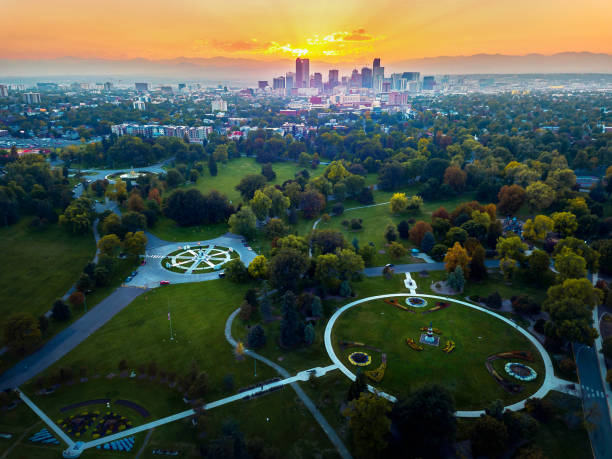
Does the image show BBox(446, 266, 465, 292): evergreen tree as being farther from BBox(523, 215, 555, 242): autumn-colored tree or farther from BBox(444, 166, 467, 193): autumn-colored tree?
BBox(444, 166, 467, 193): autumn-colored tree

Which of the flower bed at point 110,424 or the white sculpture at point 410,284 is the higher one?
the white sculpture at point 410,284

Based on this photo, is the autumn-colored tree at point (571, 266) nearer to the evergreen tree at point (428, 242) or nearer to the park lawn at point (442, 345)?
the park lawn at point (442, 345)

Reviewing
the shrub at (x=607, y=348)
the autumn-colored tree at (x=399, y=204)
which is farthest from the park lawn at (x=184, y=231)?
the shrub at (x=607, y=348)

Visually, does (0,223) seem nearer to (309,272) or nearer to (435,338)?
(309,272)

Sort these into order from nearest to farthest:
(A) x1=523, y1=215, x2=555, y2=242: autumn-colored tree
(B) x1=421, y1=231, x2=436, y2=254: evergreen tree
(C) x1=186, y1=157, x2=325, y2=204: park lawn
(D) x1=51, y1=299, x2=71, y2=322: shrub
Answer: (D) x1=51, y1=299, x2=71, y2=322: shrub
(A) x1=523, y1=215, x2=555, y2=242: autumn-colored tree
(B) x1=421, y1=231, x2=436, y2=254: evergreen tree
(C) x1=186, y1=157, x2=325, y2=204: park lawn

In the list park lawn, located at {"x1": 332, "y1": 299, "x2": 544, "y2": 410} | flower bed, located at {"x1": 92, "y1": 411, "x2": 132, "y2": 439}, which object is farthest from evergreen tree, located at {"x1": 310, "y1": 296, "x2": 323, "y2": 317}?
flower bed, located at {"x1": 92, "y1": 411, "x2": 132, "y2": 439}

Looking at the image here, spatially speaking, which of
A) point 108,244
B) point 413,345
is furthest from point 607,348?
point 108,244

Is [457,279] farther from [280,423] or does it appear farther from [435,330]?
[280,423]
